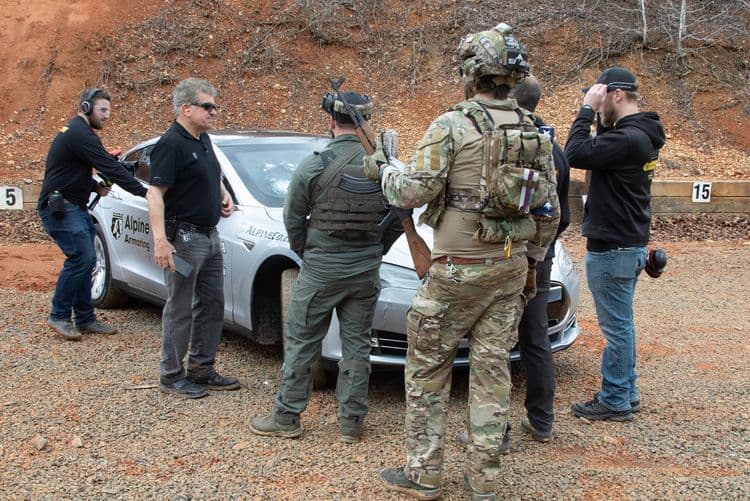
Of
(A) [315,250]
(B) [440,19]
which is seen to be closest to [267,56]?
(B) [440,19]

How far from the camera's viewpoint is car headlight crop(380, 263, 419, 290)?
4.73 metres

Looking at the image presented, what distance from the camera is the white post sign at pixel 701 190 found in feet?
35.9

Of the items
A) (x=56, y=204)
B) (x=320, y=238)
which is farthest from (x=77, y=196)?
(x=320, y=238)

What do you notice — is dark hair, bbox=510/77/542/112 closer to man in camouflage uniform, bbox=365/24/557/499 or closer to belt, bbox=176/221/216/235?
man in camouflage uniform, bbox=365/24/557/499

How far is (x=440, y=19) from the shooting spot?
1627 cm

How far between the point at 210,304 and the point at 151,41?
39.4ft

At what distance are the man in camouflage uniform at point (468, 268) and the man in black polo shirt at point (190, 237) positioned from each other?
1648 mm

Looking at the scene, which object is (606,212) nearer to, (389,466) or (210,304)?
A: (389,466)

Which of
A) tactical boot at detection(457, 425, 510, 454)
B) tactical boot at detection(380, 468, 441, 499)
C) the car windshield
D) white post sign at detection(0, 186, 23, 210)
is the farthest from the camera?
white post sign at detection(0, 186, 23, 210)

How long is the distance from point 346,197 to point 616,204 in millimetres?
1615

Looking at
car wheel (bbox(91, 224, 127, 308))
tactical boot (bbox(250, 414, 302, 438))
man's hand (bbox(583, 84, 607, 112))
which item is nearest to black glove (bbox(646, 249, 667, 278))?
man's hand (bbox(583, 84, 607, 112))

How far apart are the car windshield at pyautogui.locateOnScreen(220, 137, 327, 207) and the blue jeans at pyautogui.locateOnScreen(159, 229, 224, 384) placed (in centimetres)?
67

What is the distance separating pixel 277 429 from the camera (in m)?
4.34

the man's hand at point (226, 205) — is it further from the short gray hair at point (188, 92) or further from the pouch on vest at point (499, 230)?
the pouch on vest at point (499, 230)
